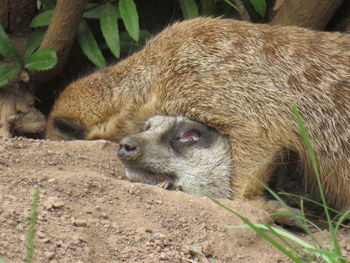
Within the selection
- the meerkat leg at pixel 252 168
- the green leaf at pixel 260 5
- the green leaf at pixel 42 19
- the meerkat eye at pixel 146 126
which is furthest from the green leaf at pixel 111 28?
the meerkat leg at pixel 252 168

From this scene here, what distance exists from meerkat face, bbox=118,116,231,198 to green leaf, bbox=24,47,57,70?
116 cm

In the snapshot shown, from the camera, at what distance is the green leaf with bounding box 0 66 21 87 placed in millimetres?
5117

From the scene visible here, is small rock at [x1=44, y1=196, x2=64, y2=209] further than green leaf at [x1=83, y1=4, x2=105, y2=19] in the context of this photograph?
No

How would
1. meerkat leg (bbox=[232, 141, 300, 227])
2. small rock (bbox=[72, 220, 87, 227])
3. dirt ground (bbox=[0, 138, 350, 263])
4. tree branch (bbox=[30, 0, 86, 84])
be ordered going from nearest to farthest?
dirt ground (bbox=[0, 138, 350, 263])
small rock (bbox=[72, 220, 87, 227])
meerkat leg (bbox=[232, 141, 300, 227])
tree branch (bbox=[30, 0, 86, 84])

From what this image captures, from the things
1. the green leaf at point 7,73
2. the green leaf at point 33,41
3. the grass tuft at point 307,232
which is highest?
the grass tuft at point 307,232

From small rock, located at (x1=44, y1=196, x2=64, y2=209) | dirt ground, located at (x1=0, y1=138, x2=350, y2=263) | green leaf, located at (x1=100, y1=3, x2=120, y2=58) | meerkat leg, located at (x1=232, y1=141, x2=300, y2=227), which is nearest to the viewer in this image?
dirt ground, located at (x1=0, y1=138, x2=350, y2=263)

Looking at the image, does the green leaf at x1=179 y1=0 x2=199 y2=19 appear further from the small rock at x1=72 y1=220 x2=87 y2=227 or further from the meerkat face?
the small rock at x1=72 y1=220 x2=87 y2=227

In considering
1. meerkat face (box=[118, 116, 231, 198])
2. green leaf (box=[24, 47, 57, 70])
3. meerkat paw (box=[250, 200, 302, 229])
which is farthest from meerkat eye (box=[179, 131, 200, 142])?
green leaf (box=[24, 47, 57, 70])

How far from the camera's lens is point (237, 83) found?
4.19 m

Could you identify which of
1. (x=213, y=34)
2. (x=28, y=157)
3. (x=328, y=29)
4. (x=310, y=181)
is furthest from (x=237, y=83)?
(x=328, y=29)

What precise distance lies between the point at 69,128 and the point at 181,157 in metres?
0.93

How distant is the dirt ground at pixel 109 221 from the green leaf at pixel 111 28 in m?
1.70

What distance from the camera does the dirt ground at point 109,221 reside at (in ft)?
8.87

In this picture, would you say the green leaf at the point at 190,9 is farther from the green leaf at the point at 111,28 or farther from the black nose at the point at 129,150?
the black nose at the point at 129,150
